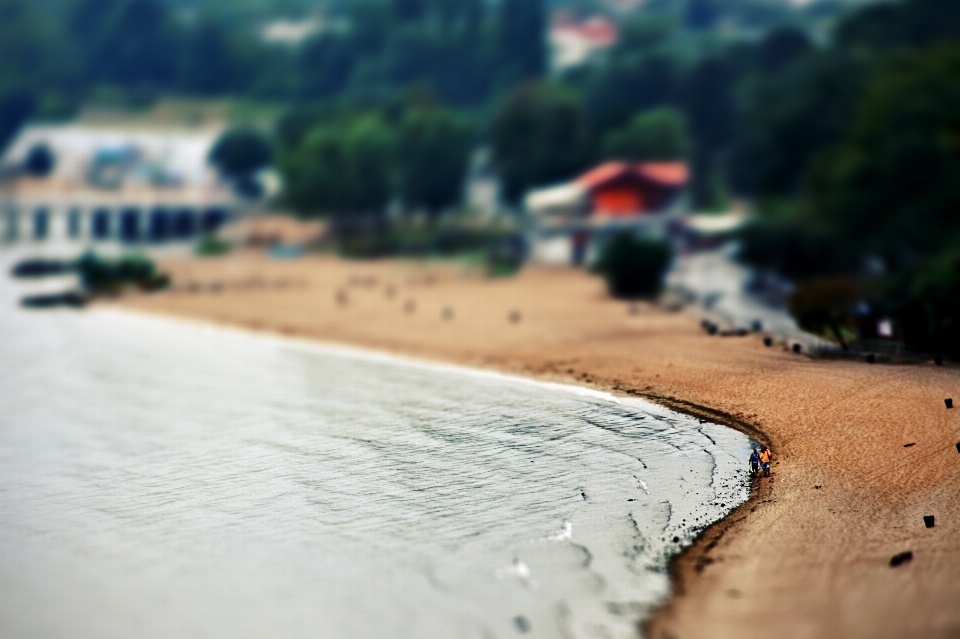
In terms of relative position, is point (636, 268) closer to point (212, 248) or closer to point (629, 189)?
point (629, 189)

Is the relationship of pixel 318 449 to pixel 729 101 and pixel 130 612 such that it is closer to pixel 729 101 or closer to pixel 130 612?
pixel 130 612

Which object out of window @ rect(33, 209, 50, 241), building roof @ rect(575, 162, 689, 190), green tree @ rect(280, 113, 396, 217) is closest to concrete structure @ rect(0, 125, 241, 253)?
window @ rect(33, 209, 50, 241)

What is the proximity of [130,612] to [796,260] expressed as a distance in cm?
4224

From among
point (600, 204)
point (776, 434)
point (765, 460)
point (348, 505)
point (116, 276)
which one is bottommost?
point (348, 505)

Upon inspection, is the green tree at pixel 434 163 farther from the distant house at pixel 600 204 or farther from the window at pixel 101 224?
the window at pixel 101 224

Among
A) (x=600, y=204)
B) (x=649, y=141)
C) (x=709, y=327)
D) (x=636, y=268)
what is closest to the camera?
(x=709, y=327)

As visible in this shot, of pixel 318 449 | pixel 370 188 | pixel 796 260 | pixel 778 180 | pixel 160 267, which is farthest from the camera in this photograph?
pixel 370 188

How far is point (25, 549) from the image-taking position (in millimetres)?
22016

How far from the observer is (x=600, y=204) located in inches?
3206

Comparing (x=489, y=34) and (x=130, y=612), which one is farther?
(x=489, y=34)

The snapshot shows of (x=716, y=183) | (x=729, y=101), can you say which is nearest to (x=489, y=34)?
(x=729, y=101)

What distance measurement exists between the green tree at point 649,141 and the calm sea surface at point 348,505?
57502mm

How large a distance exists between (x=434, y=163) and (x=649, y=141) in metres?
19.0

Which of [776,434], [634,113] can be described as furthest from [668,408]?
A: [634,113]
